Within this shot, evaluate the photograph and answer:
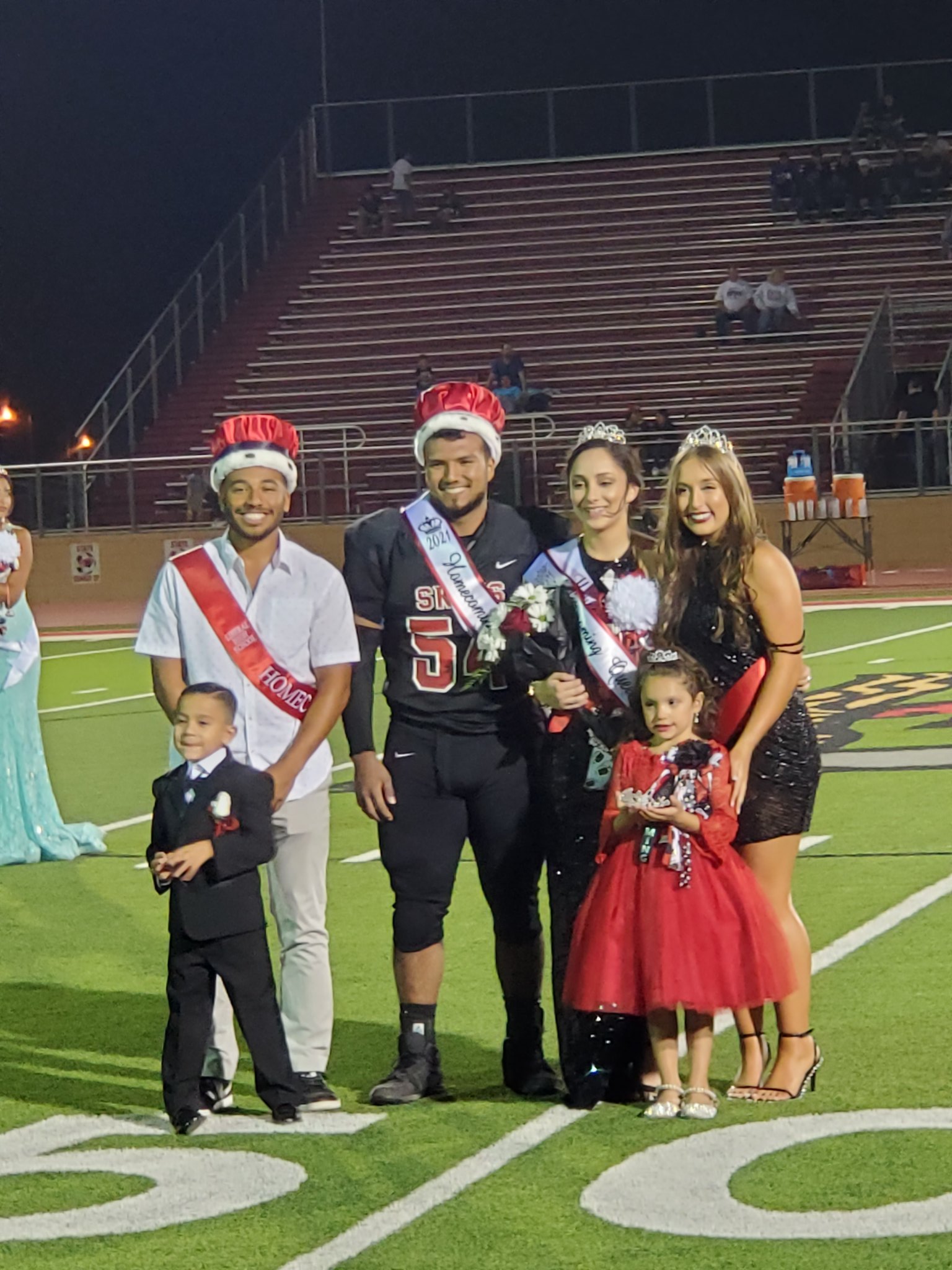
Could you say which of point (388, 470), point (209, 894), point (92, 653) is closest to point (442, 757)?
point (209, 894)

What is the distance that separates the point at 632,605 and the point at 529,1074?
1195 millimetres

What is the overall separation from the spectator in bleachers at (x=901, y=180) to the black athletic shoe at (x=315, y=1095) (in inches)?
1228

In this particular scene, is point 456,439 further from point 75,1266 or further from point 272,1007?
point 75,1266

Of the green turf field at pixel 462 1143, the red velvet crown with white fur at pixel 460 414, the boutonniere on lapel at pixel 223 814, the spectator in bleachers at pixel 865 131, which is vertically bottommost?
the green turf field at pixel 462 1143

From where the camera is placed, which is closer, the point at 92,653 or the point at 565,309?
the point at 92,653

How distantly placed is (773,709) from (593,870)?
0.58 meters

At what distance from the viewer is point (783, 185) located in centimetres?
3494

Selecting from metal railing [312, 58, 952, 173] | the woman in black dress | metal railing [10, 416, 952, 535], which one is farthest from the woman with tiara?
metal railing [312, 58, 952, 173]

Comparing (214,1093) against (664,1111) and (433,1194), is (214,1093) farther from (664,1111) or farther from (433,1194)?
(664,1111)

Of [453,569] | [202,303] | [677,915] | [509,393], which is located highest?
[202,303]

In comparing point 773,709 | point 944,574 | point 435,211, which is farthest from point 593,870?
point 435,211

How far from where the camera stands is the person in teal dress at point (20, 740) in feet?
30.8

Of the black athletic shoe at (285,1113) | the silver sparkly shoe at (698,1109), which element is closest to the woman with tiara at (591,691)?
the silver sparkly shoe at (698,1109)

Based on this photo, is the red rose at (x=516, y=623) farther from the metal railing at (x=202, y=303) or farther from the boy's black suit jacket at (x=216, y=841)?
the metal railing at (x=202, y=303)
